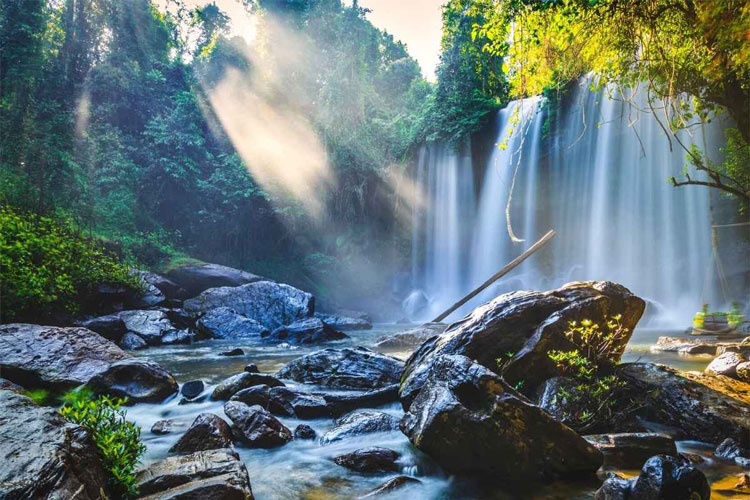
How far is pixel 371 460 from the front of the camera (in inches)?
137

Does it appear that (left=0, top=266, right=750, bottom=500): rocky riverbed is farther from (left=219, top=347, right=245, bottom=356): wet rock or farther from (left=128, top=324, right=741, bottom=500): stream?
(left=219, top=347, right=245, bottom=356): wet rock

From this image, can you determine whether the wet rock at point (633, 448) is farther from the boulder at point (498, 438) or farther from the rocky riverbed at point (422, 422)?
the boulder at point (498, 438)

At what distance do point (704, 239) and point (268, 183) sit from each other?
2210 cm

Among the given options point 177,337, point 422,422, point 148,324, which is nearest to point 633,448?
point 422,422

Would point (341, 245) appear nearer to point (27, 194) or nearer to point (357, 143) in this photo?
point (357, 143)

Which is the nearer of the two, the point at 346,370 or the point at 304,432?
the point at 304,432

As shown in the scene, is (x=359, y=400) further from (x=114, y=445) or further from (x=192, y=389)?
(x=114, y=445)

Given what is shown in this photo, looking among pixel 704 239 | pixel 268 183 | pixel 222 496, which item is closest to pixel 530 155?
pixel 704 239

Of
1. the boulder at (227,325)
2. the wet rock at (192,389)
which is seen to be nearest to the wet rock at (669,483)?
the wet rock at (192,389)

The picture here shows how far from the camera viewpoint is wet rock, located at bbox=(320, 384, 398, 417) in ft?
16.6

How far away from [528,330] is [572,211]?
18.2 meters

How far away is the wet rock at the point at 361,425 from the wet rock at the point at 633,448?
79.1 inches

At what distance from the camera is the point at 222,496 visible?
2424 millimetres

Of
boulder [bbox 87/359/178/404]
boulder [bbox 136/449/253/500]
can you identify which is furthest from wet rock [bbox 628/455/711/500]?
boulder [bbox 87/359/178/404]
